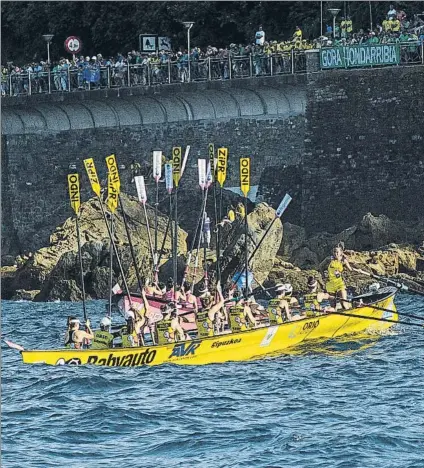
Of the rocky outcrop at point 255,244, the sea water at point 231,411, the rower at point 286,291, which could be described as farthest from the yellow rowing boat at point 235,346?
the rocky outcrop at point 255,244

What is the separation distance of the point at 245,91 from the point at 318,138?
284 cm

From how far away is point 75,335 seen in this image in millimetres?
30969

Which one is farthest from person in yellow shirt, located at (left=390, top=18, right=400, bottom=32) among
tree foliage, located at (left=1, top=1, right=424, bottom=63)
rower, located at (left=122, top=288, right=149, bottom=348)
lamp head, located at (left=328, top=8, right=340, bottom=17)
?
rower, located at (left=122, top=288, right=149, bottom=348)

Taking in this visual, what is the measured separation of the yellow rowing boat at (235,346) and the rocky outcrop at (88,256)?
10.7 metres

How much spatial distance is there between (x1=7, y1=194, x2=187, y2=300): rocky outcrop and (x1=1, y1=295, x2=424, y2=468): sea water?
10.9 meters

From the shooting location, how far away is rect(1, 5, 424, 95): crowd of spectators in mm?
44562

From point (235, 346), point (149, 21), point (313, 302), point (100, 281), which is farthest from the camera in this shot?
point (149, 21)

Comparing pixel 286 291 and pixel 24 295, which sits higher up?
pixel 286 291

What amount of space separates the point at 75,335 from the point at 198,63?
17959 millimetres

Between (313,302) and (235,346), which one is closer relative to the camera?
(235,346)

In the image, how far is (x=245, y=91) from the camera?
47.3 metres

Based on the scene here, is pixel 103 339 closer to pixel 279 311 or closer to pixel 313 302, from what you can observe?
pixel 279 311

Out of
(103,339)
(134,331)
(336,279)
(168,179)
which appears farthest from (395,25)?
(103,339)

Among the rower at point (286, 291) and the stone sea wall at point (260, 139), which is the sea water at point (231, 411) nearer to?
the rower at point (286, 291)
